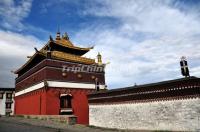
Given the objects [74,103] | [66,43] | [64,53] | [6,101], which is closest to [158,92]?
[74,103]

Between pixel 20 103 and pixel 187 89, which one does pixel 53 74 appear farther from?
pixel 187 89

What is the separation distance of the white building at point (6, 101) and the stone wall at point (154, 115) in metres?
35.7

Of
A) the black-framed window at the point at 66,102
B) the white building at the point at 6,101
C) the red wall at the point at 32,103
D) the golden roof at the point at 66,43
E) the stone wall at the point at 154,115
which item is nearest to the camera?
the stone wall at the point at 154,115

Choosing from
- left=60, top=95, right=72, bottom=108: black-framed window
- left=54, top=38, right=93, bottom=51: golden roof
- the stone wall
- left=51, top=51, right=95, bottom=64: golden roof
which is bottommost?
the stone wall

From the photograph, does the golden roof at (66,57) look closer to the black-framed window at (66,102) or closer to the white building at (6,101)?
the black-framed window at (66,102)

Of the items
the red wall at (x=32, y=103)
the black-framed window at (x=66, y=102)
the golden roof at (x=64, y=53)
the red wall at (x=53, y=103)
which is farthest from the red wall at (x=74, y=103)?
the golden roof at (x=64, y=53)

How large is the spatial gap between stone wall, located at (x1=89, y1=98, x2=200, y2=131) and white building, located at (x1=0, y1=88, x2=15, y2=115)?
117 ft

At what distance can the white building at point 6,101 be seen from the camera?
51.5 m

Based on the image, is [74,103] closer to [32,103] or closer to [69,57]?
[69,57]

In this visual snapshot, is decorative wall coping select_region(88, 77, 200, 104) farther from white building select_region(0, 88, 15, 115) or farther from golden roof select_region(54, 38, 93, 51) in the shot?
white building select_region(0, 88, 15, 115)

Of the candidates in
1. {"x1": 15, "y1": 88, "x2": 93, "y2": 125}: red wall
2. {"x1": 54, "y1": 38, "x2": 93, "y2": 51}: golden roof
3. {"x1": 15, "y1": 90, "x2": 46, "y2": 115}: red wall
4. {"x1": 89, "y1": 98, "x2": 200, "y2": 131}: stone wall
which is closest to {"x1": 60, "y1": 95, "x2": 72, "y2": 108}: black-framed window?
{"x1": 15, "y1": 88, "x2": 93, "y2": 125}: red wall

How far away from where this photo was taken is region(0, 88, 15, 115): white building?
51537mm

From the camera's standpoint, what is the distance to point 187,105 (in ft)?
49.3

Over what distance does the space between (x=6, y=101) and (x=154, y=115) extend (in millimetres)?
43795
